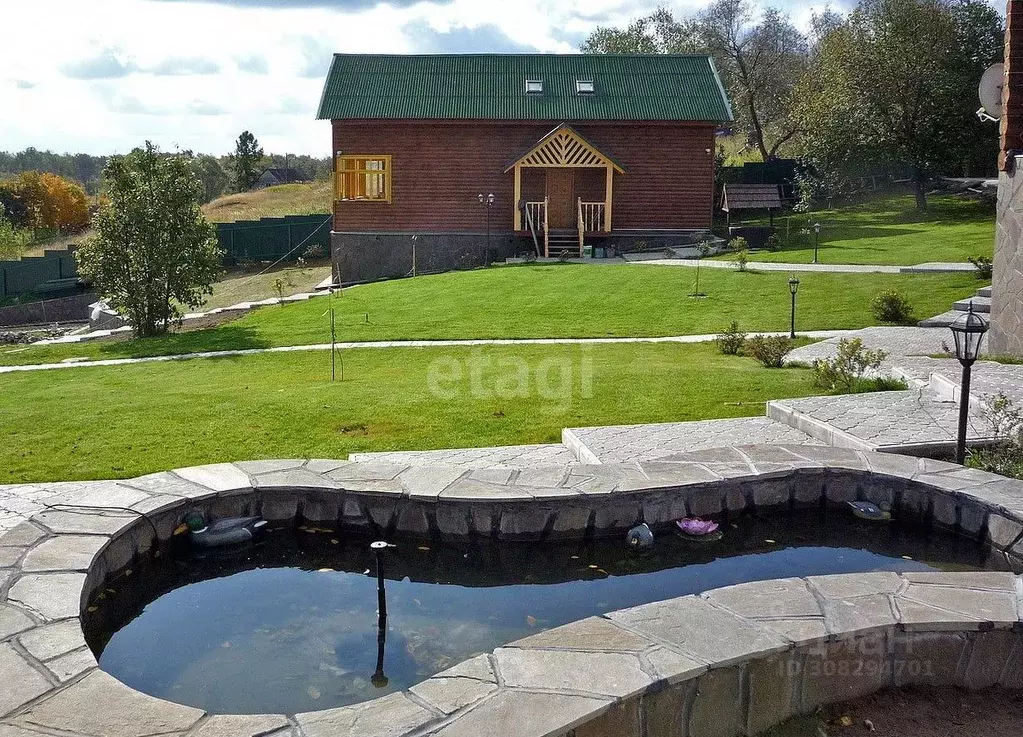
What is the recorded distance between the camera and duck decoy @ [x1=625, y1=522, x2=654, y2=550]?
526 cm

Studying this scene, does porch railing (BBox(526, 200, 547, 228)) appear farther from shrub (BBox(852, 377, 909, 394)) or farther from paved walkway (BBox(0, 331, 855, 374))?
shrub (BBox(852, 377, 909, 394))

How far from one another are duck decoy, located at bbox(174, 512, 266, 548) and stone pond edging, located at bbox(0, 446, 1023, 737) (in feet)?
0.30

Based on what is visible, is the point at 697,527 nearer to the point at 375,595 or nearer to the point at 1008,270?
the point at 375,595

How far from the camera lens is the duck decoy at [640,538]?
5258 millimetres

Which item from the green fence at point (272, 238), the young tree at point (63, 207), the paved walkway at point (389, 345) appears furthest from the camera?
the young tree at point (63, 207)

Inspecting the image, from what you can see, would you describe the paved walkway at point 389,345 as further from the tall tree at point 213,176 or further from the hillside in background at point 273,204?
the tall tree at point 213,176

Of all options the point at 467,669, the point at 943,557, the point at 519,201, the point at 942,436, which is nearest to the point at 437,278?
the point at 519,201

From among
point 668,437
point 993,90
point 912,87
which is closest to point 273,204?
point 912,87

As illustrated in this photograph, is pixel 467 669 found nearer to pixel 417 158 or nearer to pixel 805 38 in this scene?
pixel 417 158

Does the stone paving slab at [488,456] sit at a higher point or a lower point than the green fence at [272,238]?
lower

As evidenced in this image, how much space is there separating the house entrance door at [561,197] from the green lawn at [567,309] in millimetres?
6489

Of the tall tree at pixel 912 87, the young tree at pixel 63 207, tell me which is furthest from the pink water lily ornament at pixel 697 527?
the young tree at pixel 63 207

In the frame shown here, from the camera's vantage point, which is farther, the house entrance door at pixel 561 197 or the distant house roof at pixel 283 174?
the distant house roof at pixel 283 174

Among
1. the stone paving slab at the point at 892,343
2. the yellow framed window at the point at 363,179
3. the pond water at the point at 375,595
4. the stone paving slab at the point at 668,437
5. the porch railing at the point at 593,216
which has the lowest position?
the pond water at the point at 375,595
